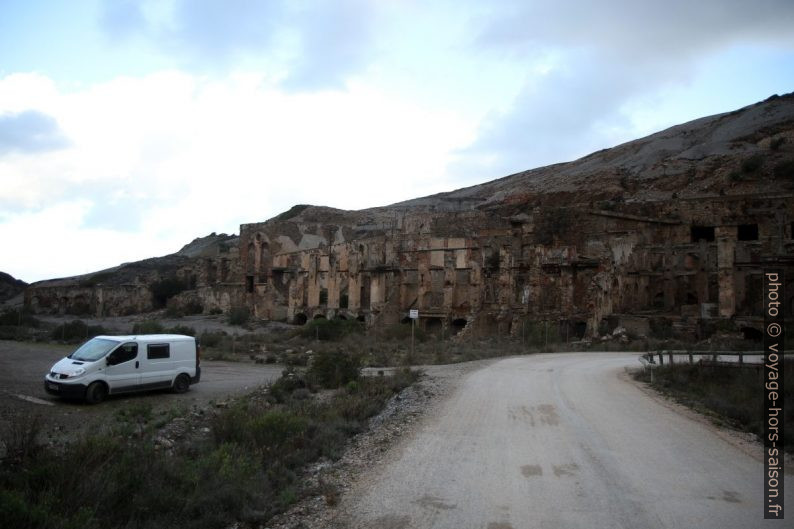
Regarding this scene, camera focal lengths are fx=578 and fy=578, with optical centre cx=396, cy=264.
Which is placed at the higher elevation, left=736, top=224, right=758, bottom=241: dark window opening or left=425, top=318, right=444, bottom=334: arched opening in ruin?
left=736, top=224, right=758, bottom=241: dark window opening

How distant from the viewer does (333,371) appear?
17625 millimetres

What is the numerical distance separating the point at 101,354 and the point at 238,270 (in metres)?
49.8

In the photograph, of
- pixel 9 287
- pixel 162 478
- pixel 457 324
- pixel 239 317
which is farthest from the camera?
pixel 9 287

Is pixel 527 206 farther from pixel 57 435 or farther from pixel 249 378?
pixel 57 435

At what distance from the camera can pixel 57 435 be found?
9.95 meters

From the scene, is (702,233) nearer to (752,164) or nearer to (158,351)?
(752,164)

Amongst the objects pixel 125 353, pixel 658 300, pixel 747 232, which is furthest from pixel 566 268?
pixel 125 353

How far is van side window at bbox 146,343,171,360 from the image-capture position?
1551 centimetres

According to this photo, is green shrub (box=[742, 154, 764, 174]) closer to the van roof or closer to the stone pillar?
the stone pillar

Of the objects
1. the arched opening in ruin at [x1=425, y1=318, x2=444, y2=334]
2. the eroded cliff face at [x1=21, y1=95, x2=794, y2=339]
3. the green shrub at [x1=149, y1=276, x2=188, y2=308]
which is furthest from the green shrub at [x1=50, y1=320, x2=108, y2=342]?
the green shrub at [x1=149, y1=276, x2=188, y2=308]

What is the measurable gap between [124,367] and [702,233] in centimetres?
4619

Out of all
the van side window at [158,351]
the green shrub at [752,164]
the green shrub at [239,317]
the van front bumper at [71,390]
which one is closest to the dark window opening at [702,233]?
the green shrub at [752,164]

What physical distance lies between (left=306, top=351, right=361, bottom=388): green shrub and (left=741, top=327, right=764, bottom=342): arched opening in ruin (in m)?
22.8

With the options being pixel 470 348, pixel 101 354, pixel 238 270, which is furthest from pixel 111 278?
pixel 101 354
